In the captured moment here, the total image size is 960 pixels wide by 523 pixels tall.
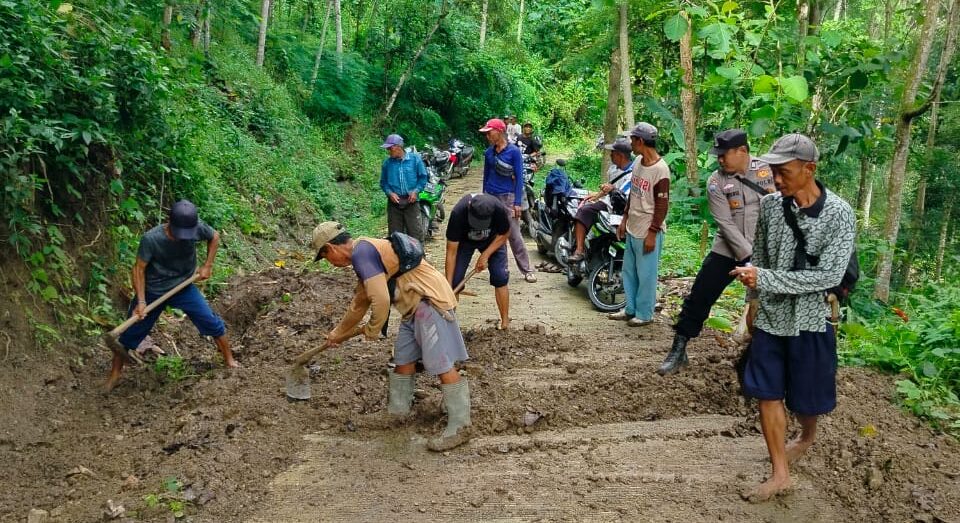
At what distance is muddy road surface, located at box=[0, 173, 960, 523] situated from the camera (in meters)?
3.84

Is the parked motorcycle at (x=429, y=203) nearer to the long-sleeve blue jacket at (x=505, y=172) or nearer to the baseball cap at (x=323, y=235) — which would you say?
the long-sleeve blue jacket at (x=505, y=172)

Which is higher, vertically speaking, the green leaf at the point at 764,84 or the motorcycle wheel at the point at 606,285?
the green leaf at the point at 764,84

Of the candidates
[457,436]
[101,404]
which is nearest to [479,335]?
[457,436]

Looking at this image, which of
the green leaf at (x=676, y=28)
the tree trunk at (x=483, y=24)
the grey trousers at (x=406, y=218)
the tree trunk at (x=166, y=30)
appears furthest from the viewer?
the tree trunk at (x=483, y=24)

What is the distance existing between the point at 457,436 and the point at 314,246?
4.72ft

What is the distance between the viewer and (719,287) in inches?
203

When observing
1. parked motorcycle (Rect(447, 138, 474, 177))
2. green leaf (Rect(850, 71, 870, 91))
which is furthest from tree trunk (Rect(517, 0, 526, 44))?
green leaf (Rect(850, 71, 870, 91))

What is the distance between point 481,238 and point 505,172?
1.68 m

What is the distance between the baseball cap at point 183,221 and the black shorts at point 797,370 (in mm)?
3874

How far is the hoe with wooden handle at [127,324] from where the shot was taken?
5.32 m

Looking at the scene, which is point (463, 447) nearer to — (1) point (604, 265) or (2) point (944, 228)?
(1) point (604, 265)

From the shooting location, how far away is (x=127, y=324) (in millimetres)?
5332

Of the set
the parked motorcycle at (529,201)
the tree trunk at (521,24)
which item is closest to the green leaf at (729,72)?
the parked motorcycle at (529,201)

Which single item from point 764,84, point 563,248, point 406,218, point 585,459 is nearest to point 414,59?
point 406,218
